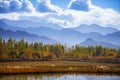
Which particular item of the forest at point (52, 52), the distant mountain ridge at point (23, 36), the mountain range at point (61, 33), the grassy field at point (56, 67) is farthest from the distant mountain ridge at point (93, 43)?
the distant mountain ridge at point (23, 36)

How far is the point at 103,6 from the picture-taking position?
26.1 metres

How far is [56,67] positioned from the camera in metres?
24.7

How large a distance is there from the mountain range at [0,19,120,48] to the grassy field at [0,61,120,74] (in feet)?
8.61

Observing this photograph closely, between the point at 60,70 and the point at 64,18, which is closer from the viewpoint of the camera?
the point at 60,70

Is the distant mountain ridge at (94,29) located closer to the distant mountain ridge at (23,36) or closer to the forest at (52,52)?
the forest at (52,52)

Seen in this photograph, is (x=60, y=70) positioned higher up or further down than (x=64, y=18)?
further down

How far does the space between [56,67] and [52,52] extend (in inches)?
113

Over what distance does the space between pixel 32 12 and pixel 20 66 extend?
4635 mm

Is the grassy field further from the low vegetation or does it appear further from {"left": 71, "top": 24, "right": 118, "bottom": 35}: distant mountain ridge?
{"left": 71, "top": 24, "right": 118, "bottom": 35}: distant mountain ridge

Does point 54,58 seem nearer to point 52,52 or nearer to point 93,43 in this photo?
point 52,52

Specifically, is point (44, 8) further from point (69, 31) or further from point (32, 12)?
point (69, 31)

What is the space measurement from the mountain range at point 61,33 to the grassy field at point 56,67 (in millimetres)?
2623

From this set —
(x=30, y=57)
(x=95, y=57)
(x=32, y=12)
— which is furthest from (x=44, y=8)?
(x=95, y=57)

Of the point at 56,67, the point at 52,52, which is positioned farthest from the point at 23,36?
the point at 56,67
